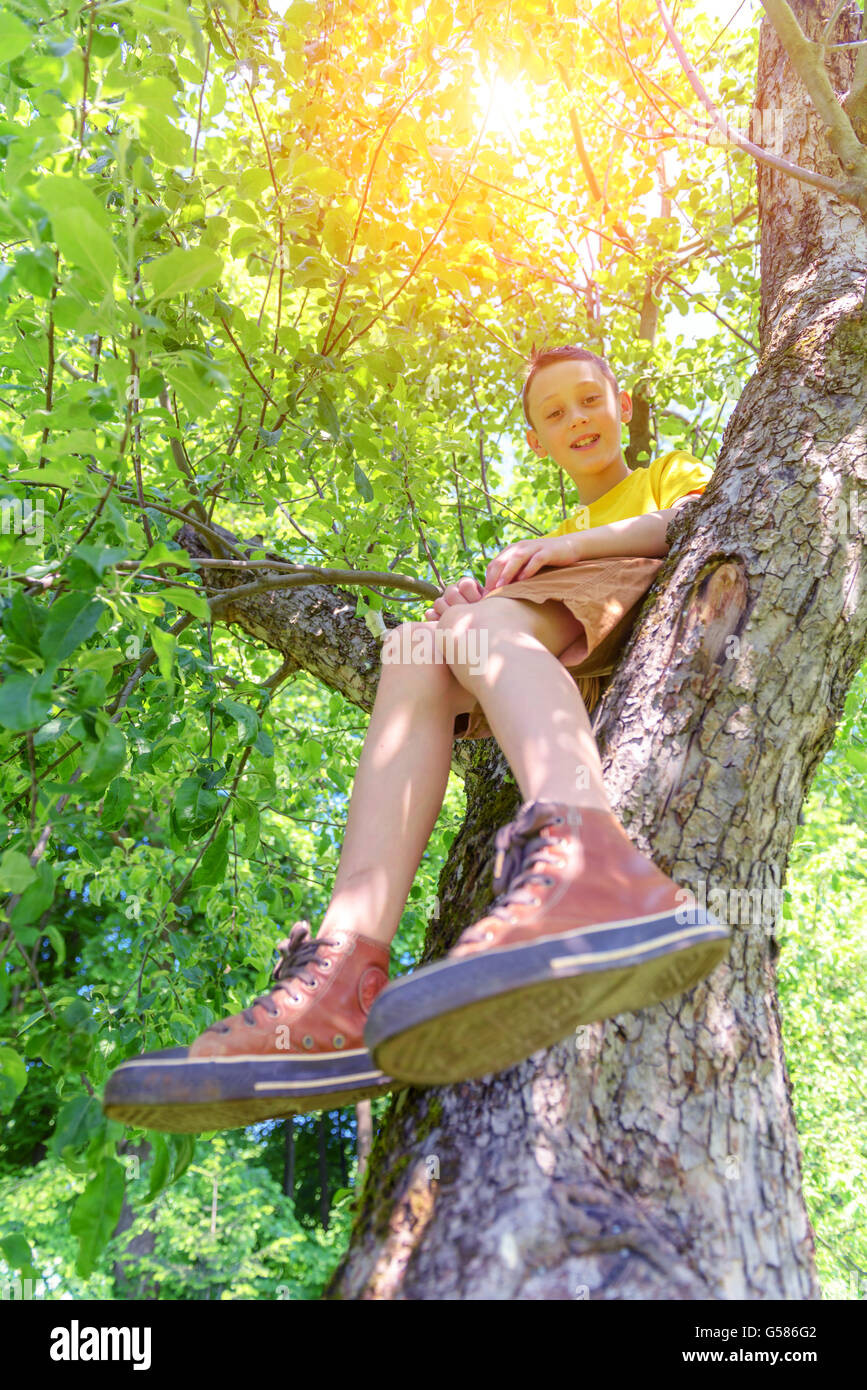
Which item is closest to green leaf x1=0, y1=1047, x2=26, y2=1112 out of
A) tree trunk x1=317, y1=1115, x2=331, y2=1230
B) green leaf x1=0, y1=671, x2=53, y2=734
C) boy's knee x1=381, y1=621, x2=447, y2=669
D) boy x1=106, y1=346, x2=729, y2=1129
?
boy x1=106, y1=346, x2=729, y2=1129

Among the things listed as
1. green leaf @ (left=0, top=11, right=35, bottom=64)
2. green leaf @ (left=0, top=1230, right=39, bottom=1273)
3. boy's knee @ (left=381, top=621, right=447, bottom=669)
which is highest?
green leaf @ (left=0, top=11, right=35, bottom=64)

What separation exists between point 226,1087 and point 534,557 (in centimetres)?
112

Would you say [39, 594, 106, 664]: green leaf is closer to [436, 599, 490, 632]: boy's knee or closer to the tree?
the tree

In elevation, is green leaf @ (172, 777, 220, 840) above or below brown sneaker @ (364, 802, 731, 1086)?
above

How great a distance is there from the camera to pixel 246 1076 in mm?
1141

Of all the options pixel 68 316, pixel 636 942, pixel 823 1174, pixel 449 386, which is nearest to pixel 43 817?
pixel 68 316

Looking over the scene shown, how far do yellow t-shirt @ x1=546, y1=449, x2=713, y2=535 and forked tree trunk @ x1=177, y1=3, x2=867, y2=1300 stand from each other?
8.9 inches

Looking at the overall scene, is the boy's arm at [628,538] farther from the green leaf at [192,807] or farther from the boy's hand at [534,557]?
the green leaf at [192,807]

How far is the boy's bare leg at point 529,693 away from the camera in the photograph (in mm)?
1286

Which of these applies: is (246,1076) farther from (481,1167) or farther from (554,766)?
(554,766)

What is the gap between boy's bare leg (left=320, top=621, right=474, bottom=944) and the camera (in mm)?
1402

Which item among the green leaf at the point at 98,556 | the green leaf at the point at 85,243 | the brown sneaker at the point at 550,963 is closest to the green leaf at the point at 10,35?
the green leaf at the point at 85,243

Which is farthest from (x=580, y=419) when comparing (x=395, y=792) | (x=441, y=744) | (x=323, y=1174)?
(x=323, y=1174)

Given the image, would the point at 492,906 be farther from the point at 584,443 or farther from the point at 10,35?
the point at 584,443
